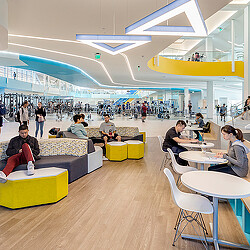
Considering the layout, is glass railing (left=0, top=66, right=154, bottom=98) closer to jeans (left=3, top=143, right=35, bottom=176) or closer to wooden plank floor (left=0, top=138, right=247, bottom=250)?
jeans (left=3, top=143, right=35, bottom=176)

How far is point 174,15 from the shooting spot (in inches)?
127

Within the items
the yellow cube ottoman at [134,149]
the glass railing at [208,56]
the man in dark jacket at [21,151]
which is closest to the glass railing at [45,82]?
the glass railing at [208,56]

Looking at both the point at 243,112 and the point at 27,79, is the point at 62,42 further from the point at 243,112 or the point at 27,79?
the point at 27,79

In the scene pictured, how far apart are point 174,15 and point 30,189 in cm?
322

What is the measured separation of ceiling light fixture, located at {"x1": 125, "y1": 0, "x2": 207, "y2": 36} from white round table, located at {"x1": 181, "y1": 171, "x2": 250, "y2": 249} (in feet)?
7.22

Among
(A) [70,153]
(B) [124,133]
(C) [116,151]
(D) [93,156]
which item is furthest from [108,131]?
(A) [70,153]

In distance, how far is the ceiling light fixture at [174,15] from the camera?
3.04 meters

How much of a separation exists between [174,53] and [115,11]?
10509 millimetres

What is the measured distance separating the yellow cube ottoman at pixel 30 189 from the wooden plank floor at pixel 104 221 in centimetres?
10

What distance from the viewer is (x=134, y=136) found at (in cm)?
721

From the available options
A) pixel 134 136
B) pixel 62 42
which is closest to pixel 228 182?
pixel 134 136

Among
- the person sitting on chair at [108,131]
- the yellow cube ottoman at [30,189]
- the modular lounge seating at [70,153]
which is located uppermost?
the person sitting on chair at [108,131]

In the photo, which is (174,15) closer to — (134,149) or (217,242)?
(217,242)

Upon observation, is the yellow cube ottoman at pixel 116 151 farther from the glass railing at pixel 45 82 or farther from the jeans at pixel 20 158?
the glass railing at pixel 45 82
